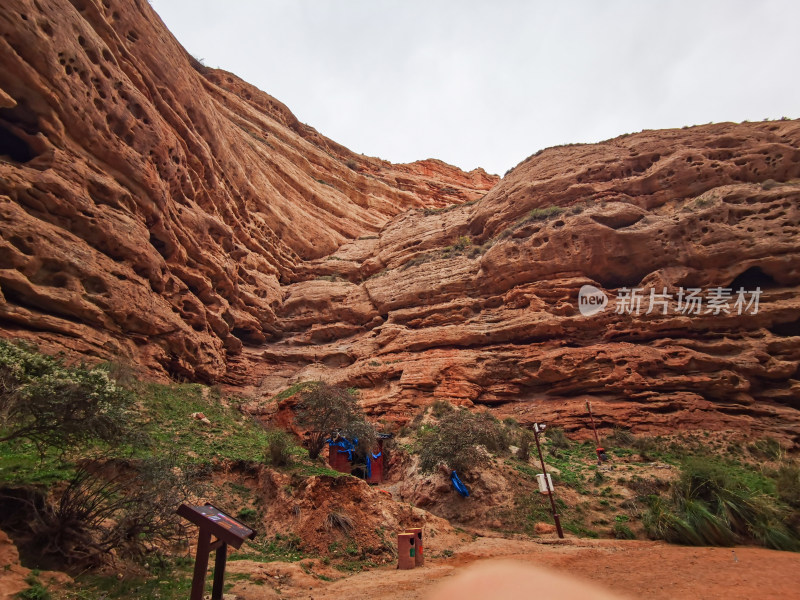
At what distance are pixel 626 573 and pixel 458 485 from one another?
6.72m

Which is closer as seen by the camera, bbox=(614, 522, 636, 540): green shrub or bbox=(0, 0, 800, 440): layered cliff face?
bbox=(614, 522, 636, 540): green shrub

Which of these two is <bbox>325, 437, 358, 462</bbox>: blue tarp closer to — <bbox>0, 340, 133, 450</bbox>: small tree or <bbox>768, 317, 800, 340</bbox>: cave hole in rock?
<bbox>0, 340, 133, 450</bbox>: small tree

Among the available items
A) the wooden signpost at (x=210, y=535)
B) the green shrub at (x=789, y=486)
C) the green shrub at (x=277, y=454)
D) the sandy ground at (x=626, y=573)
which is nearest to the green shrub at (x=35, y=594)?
the wooden signpost at (x=210, y=535)

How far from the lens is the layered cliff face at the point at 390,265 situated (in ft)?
44.8

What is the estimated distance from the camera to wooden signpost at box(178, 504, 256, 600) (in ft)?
15.6

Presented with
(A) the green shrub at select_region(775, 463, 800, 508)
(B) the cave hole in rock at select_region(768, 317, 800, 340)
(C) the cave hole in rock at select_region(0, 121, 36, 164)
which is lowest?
(A) the green shrub at select_region(775, 463, 800, 508)

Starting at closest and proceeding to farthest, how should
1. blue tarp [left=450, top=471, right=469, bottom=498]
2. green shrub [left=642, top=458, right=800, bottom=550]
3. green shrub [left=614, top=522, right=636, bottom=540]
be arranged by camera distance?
green shrub [left=642, top=458, right=800, bottom=550] → green shrub [left=614, top=522, right=636, bottom=540] → blue tarp [left=450, top=471, right=469, bottom=498]

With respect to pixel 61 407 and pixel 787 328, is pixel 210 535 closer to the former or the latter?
pixel 61 407

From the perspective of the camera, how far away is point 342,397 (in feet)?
49.1

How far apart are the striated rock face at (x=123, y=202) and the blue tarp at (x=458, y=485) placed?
1311 centimetres

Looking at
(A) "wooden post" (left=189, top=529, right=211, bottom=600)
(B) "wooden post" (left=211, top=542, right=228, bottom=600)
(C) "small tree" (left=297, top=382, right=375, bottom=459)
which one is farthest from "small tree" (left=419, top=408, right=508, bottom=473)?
(A) "wooden post" (left=189, top=529, right=211, bottom=600)

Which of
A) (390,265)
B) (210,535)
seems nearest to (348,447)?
(210,535)

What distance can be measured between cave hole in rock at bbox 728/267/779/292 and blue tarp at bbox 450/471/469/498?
17460 millimetres

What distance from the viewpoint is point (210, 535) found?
4.90 metres
